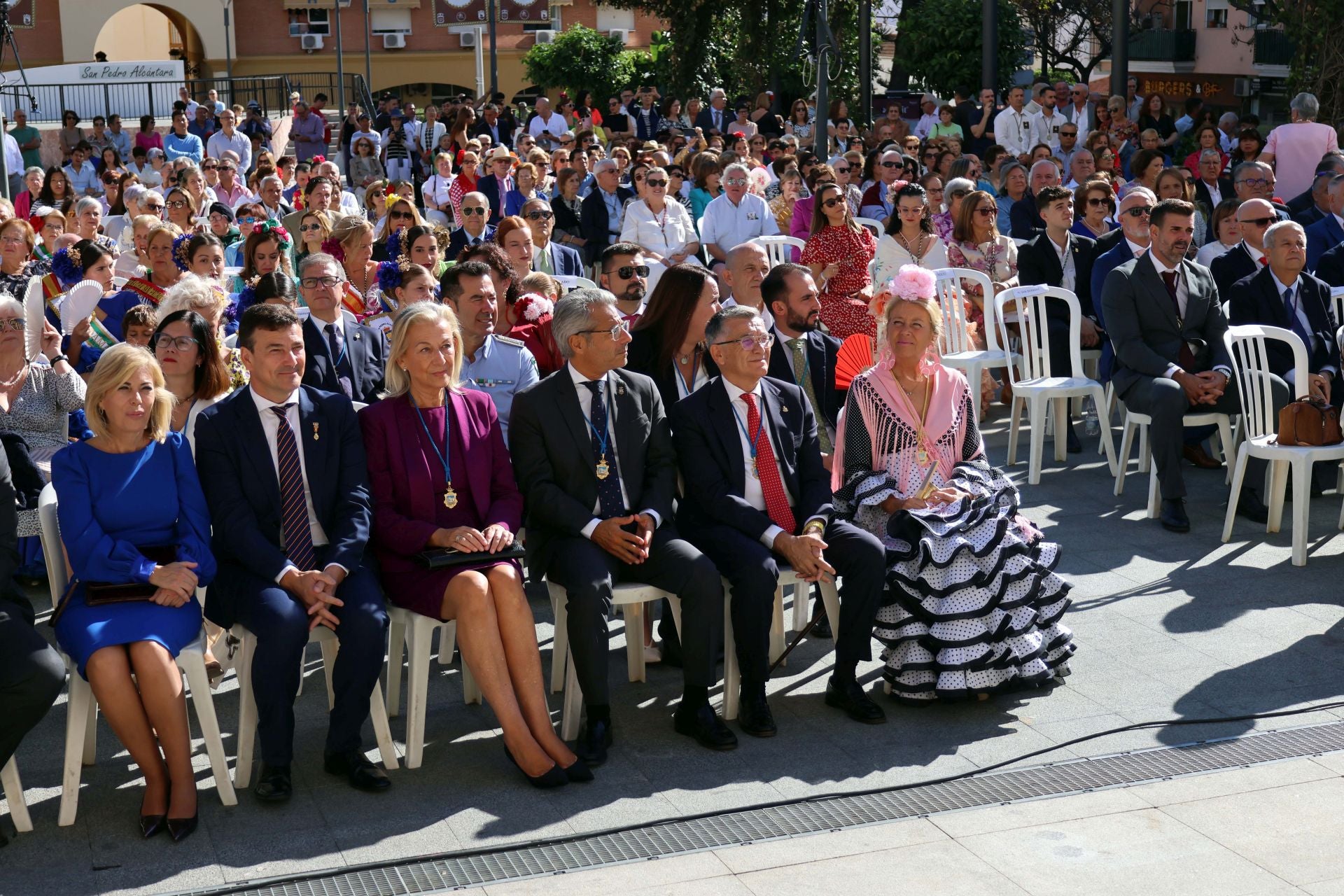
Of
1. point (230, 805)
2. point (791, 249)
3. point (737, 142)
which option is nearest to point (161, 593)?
point (230, 805)

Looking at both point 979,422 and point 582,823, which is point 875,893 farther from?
point 979,422

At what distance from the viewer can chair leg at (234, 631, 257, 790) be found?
4.53 metres

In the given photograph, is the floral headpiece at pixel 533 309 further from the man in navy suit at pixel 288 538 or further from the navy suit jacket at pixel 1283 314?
the navy suit jacket at pixel 1283 314

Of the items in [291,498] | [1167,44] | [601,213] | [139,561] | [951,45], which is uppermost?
A: [1167,44]

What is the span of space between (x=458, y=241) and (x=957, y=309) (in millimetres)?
3058

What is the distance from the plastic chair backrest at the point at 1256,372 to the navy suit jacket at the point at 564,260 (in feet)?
12.1

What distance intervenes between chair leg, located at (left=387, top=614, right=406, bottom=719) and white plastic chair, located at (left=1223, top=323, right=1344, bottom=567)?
376cm

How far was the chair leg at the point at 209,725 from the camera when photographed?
4387mm

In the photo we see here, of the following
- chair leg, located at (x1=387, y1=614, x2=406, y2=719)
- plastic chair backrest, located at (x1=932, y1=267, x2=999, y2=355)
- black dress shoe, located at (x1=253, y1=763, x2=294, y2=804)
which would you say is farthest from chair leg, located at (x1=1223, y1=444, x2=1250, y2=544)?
black dress shoe, located at (x1=253, y1=763, x2=294, y2=804)

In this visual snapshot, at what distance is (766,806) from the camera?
4.40m

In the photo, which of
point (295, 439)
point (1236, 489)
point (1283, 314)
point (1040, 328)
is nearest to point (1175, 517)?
point (1236, 489)

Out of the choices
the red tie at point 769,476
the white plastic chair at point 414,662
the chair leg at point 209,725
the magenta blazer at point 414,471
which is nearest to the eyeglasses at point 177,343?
the magenta blazer at point 414,471

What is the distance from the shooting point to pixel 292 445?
15.9 ft

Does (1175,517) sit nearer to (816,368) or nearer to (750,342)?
(816,368)
